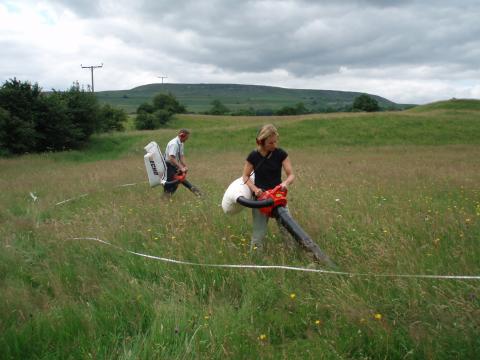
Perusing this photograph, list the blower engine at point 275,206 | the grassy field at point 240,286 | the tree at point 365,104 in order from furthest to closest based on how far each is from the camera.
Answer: the tree at point 365,104, the blower engine at point 275,206, the grassy field at point 240,286

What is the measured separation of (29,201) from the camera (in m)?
10.6

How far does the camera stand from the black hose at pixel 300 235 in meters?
4.54

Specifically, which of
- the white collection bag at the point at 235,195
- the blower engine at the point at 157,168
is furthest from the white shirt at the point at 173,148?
the white collection bag at the point at 235,195

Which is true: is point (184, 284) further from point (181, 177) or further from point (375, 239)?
point (181, 177)

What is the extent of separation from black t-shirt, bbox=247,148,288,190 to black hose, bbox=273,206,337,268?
0.44 meters

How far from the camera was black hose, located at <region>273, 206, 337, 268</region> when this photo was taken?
454 cm

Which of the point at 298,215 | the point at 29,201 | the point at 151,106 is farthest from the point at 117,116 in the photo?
the point at 298,215

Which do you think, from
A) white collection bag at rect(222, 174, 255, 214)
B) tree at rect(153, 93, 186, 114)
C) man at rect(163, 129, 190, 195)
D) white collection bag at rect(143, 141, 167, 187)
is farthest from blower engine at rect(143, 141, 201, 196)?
tree at rect(153, 93, 186, 114)

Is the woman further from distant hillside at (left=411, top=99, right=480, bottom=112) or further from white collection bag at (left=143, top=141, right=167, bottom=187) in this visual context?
distant hillside at (left=411, top=99, right=480, bottom=112)

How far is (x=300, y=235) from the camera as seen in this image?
4750 millimetres

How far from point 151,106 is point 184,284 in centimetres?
8605

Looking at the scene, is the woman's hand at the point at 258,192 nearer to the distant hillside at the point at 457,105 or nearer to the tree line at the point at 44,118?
the tree line at the point at 44,118

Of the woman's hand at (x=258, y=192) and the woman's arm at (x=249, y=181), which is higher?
the woman's arm at (x=249, y=181)

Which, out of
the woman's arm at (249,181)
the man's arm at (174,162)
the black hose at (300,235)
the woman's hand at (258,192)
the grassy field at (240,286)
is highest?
the woman's arm at (249,181)
